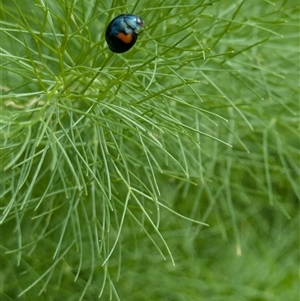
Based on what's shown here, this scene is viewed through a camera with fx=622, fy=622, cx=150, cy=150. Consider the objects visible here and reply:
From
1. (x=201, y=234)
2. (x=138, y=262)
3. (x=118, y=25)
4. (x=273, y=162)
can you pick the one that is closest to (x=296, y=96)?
(x=273, y=162)

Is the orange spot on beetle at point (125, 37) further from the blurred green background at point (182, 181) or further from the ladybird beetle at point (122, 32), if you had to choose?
the blurred green background at point (182, 181)

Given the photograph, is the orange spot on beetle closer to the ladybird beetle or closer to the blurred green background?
the ladybird beetle

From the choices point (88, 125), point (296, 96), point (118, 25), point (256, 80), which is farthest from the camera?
point (296, 96)

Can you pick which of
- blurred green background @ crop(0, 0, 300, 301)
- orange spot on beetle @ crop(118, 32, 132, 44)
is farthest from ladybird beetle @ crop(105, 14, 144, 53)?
blurred green background @ crop(0, 0, 300, 301)

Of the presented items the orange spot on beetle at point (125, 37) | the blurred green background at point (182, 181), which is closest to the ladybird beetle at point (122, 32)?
the orange spot on beetle at point (125, 37)

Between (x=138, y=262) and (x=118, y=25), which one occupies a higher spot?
(x=118, y=25)

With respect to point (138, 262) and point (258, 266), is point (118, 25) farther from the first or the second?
point (258, 266)

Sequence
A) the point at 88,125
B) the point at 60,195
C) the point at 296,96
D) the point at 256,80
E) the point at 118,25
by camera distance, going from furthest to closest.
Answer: the point at 296,96
the point at 256,80
the point at 60,195
the point at 88,125
the point at 118,25

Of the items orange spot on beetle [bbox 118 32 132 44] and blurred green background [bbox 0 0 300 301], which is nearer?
orange spot on beetle [bbox 118 32 132 44]

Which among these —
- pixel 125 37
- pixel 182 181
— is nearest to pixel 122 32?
pixel 125 37
